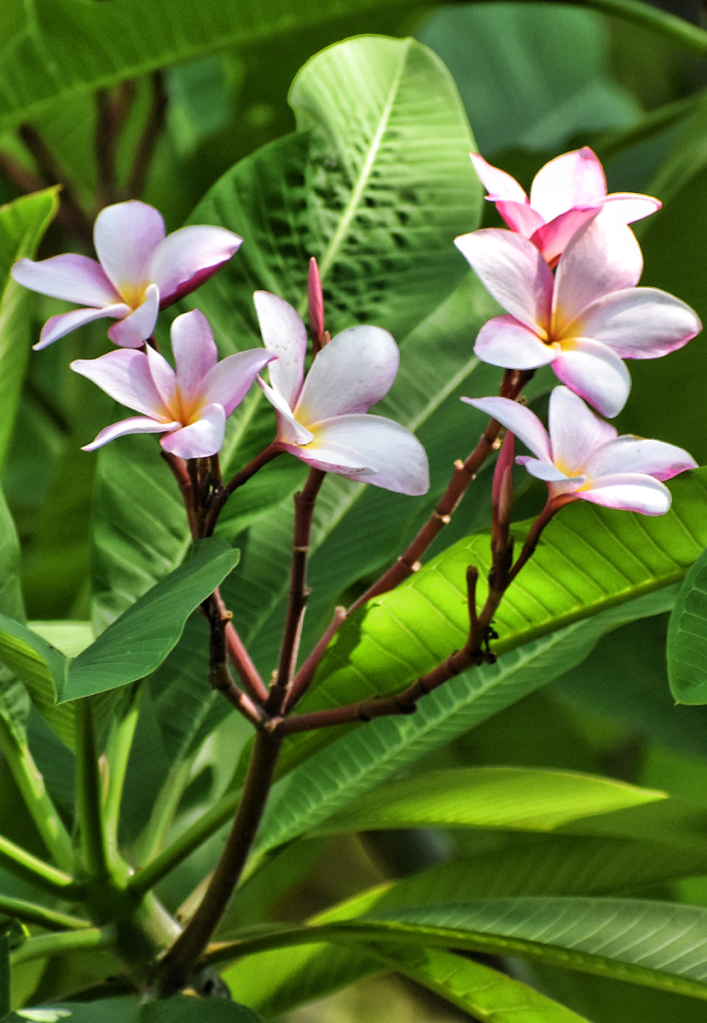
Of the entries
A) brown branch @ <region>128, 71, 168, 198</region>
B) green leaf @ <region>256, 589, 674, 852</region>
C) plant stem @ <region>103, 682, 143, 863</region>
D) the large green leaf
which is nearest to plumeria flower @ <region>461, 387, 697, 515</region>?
green leaf @ <region>256, 589, 674, 852</region>

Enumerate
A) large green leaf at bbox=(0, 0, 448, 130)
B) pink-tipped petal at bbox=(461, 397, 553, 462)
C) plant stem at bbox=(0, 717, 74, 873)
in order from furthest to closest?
large green leaf at bbox=(0, 0, 448, 130) → plant stem at bbox=(0, 717, 74, 873) → pink-tipped petal at bbox=(461, 397, 553, 462)

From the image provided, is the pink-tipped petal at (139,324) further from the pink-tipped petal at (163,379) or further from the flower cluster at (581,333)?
the flower cluster at (581,333)

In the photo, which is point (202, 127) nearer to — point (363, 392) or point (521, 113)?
point (521, 113)

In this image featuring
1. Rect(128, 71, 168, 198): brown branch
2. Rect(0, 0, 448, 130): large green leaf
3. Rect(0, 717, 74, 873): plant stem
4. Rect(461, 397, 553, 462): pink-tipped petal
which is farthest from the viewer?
Rect(128, 71, 168, 198): brown branch

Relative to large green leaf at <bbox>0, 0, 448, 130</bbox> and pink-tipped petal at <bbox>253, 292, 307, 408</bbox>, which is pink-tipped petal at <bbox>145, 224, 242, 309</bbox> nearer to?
pink-tipped petal at <bbox>253, 292, 307, 408</bbox>

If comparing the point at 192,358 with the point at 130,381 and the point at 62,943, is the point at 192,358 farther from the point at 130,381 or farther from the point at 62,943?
the point at 62,943

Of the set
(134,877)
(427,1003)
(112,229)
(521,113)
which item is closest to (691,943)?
(134,877)
